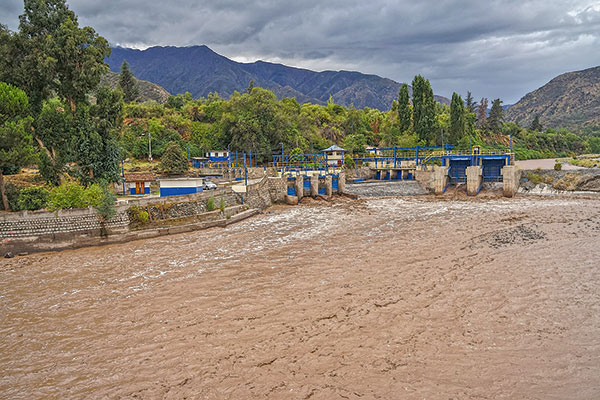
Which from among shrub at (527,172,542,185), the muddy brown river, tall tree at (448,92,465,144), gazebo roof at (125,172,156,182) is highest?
tall tree at (448,92,465,144)

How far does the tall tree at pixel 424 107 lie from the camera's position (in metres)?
57.2

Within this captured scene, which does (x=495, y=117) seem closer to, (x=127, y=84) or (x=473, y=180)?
(x=473, y=180)

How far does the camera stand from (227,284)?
13.2 meters

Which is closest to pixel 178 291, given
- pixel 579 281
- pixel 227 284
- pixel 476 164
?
pixel 227 284

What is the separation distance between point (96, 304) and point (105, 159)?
15378 millimetres

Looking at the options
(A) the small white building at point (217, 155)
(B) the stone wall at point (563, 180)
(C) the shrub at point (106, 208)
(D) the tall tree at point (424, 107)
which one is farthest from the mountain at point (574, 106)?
(C) the shrub at point (106, 208)

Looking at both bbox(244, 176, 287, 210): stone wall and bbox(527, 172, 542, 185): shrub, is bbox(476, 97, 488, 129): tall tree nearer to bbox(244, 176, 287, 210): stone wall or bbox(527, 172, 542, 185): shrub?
bbox(527, 172, 542, 185): shrub

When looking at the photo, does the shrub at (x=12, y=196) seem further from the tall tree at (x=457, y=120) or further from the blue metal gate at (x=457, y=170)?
the tall tree at (x=457, y=120)

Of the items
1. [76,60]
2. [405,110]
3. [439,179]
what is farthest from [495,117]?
[76,60]

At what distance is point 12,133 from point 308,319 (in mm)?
18273

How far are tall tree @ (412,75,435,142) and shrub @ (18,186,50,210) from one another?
51694 mm

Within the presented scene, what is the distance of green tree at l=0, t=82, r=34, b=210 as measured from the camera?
724 inches

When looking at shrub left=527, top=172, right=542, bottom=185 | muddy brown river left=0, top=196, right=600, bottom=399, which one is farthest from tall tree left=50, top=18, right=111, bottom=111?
shrub left=527, top=172, right=542, bottom=185

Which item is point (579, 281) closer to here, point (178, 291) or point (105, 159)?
point (178, 291)
